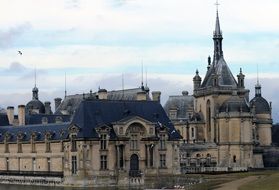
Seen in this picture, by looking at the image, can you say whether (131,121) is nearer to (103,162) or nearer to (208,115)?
(103,162)

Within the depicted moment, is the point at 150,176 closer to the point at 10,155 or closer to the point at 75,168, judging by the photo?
the point at 75,168

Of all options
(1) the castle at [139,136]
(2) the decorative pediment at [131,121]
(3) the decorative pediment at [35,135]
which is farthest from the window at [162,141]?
(3) the decorative pediment at [35,135]

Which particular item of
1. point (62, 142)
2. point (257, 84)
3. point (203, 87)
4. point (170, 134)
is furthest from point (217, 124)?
point (62, 142)

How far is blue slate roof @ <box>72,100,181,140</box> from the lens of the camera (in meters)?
109

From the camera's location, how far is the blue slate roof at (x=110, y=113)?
10862cm

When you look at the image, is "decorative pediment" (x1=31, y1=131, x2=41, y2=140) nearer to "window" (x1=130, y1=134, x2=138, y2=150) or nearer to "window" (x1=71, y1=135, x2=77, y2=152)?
"window" (x1=71, y1=135, x2=77, y2=152)

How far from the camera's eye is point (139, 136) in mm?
111438

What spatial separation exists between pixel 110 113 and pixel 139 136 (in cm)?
481

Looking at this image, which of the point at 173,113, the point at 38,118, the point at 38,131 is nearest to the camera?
the point at 38,131

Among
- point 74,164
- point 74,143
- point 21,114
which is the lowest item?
point 74,164

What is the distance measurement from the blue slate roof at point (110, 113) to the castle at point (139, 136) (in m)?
0.06

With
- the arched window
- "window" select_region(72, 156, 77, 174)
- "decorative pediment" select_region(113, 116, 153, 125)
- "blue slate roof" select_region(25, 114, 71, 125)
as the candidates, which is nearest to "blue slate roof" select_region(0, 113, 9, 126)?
"blue slate roof" select_region(25, 114, 71, 125)

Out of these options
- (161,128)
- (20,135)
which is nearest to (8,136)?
(20,135)

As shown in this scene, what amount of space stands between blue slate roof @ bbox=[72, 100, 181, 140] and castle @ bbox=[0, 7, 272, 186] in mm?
62
